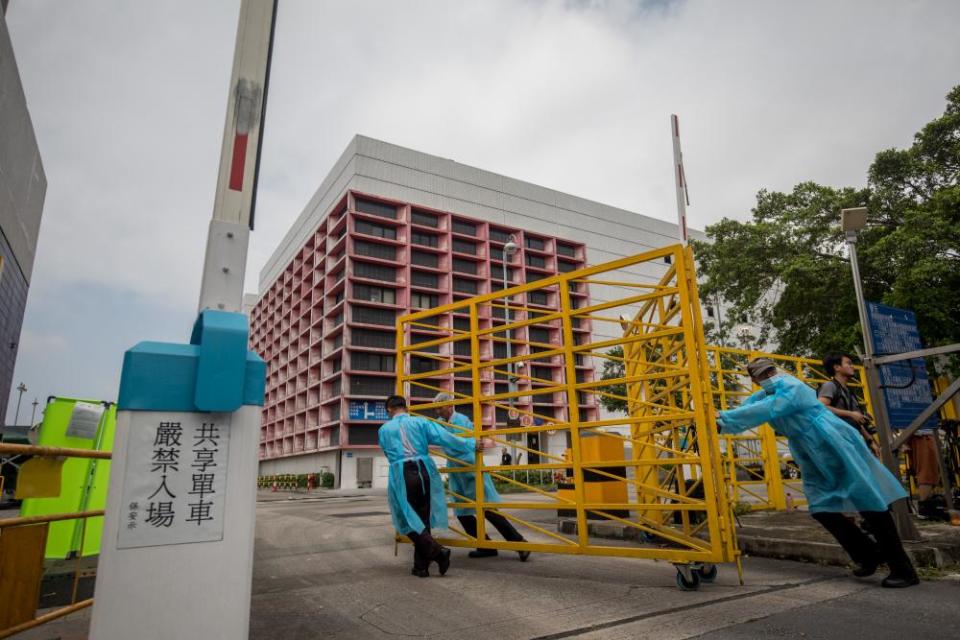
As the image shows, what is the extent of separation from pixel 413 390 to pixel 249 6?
40.1 metres

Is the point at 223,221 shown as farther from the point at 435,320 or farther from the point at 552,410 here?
the point at 552,410

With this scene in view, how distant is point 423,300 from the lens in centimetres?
4509

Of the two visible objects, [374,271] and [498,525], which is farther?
[374,271]

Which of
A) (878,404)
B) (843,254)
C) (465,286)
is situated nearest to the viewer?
(878,404)

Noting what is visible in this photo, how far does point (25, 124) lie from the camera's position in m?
41.7

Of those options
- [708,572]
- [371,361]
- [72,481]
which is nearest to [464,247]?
[371,361]

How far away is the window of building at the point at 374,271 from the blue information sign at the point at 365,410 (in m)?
9.61

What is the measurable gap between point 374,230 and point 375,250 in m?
1.68

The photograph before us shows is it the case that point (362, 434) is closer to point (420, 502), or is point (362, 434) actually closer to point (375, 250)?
point (375, 250)

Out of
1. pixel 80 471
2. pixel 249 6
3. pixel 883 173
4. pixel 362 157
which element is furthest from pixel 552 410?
pixel 249 6

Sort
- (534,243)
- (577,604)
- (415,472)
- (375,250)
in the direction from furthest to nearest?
1. (534,243)
2. (375,250)
3. (415,472)
4. (577,604)

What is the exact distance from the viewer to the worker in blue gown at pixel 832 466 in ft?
14.1

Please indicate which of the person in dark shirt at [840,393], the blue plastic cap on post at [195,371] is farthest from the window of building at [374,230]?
the blue plastic cap on post at [195,371]

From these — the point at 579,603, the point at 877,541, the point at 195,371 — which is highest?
the point at 195,371
